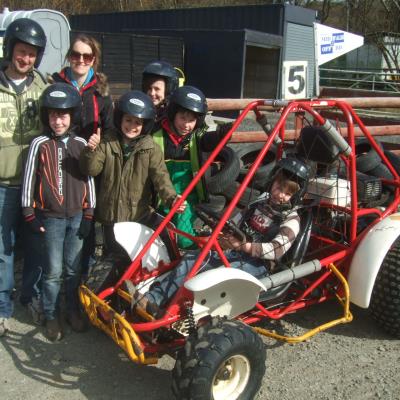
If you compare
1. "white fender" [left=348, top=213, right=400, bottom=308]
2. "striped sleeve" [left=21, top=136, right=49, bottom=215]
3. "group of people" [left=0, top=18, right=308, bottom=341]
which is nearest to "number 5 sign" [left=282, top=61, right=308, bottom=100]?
"group of people" [left=0, top=18, right=308, bottom=341]

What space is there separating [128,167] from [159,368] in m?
1.33

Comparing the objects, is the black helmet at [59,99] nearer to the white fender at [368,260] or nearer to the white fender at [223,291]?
the white fender at [223,291]

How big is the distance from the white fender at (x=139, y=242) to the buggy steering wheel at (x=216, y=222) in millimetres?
386

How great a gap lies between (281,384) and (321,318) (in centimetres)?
96

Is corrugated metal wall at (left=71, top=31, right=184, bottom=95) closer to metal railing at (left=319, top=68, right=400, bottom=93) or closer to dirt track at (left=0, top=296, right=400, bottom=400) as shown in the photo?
metal railing at (left=319, top=68, right=400, bottom=93)

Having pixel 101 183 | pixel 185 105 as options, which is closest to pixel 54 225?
pixel 101 183

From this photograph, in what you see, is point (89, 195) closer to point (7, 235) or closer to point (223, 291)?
point (7, 235)

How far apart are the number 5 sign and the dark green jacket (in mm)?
2628

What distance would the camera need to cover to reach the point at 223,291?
3.01 meters

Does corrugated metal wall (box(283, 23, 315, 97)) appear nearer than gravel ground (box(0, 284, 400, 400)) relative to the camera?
No

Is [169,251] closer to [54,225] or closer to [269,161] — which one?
[54,225]

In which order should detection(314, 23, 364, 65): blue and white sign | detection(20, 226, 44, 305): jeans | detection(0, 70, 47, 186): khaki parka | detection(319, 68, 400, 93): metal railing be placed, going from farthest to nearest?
1. detection(319, 68, 400, 93): metal railing
2. detection(314, 23, 364, 65): blue and white sign
3. detection(20, 226, 44, 305): jeans
4. detection(0, 70, 47, 186): khaki parka

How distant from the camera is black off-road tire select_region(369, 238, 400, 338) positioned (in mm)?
3621

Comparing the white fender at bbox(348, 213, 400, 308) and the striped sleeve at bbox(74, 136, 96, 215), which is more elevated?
the striped sleeve at bbox(74, 136, 96, 215)
